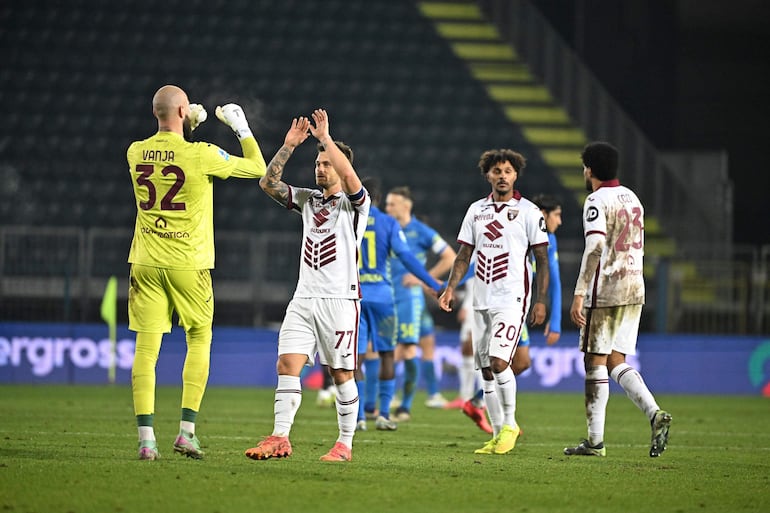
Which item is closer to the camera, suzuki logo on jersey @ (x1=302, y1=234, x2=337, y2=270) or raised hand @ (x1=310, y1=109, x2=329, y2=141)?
raised hand @ (x1=310, y1=109, x2=329, y2=141)

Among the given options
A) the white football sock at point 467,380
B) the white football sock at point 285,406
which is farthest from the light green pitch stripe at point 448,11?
the white football sock at point 285,406

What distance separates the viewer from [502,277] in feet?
28.7

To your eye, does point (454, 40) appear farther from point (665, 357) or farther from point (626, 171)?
point (665, 357)

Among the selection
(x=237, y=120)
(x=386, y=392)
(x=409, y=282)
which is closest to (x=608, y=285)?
(x=237, y=120)

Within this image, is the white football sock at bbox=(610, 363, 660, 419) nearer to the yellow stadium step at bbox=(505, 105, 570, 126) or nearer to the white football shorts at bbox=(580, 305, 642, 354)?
the white football shorts at bbox=(580, 305, 642, 354)

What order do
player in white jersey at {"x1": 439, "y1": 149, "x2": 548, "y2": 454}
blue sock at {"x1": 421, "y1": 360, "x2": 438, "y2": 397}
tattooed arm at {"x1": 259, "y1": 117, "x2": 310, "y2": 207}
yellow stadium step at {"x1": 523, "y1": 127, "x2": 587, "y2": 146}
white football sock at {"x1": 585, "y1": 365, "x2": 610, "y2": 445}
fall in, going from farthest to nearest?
yellow stadium step at {"x1": 523, "y1": 127, "x2": 587, "y2": 146} → blue sock at {"x1": 421, "y1": 360, "x2": 438, "y2": 397} → player in white jersey at {"x1": 439, "y1": 149, "x2": 548, "y2": 454} → white football sock at {"x1": 585, "y1": 365, "x2": 610, "y2": 445} → tattooed arm at {"x1": 259, "y1": 117, "x2": 310, "y2": 207}

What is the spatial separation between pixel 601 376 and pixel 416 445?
153 centimetres

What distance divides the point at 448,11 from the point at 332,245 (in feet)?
62.9

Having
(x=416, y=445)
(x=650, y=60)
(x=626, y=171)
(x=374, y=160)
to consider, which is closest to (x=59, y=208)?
(x=374, y=160)

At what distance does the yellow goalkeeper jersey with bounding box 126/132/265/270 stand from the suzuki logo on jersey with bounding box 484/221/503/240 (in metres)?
2.00

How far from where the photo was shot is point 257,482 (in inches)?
257

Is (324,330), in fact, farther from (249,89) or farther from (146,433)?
(249,89)

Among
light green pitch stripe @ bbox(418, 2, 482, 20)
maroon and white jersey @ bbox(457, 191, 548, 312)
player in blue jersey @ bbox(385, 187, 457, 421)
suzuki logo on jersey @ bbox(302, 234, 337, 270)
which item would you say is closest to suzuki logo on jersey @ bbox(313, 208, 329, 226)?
suzuki logo on jersey @ bbox(302, 234, 337, 270)

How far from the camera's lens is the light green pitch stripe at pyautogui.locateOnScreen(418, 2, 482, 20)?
1024 inches
